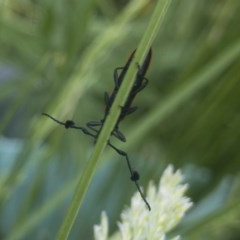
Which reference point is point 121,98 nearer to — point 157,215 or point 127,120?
point 157,215

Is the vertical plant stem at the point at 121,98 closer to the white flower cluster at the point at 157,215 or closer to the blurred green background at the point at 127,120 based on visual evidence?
the white flower cluster at the point at 157,215

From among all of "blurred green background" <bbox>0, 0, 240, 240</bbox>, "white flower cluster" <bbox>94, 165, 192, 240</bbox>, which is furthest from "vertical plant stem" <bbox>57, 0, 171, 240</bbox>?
"blurred green background" <bbox>0, 0, 240, 240</bbox>

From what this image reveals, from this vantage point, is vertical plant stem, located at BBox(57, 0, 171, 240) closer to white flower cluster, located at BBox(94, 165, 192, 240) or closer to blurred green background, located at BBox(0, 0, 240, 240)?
white flower cluster, located at BBox(94, 165, 192, 240)

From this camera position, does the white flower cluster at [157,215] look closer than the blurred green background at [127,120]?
Yes

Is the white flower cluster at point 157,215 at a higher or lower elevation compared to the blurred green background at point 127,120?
lower

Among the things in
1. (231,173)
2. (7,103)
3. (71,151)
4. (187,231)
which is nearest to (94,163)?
(187,231)

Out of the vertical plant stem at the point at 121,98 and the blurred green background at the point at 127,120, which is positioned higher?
the blurred green background at the point at 127,120

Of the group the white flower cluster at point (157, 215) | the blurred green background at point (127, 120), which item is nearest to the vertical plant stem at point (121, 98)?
the white flower cluster at point (157, 215)

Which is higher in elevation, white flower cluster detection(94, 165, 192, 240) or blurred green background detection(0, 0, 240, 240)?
blurred green background detection(0, 0, 240, 240)
